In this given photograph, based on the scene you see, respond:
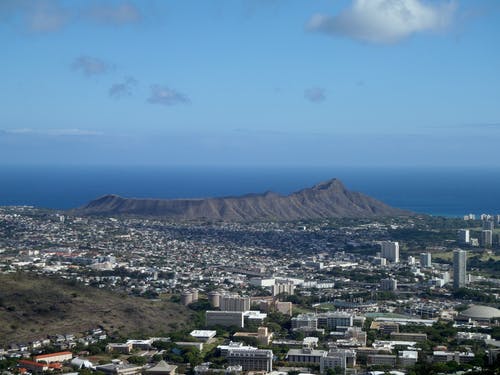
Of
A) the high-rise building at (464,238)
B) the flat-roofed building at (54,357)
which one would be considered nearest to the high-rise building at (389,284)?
the high-rise building at (464,238)

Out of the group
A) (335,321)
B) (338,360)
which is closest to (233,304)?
(335,321)

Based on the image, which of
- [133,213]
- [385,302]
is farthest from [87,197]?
[385,302]

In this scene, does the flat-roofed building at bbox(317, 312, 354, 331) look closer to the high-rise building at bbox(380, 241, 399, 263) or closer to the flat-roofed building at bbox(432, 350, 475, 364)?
the flat-roofed building at bbox(432, 350, 475, 364)

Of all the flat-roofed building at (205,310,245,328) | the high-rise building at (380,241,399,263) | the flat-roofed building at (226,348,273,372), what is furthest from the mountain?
the flat-roofed building at (226,348,273,372)

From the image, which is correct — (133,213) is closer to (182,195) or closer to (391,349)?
(182,195)

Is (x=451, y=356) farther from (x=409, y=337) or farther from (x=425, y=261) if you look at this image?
Result: (x=425, y=261)

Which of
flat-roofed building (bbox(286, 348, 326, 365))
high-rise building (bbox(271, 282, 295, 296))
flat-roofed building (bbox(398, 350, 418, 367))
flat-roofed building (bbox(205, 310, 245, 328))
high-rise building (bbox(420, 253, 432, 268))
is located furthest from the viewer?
high-rise building (bbox(420, 253, 432, 268))

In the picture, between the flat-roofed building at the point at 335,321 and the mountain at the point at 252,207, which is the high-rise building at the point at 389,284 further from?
the mountain at the point at 252,207
